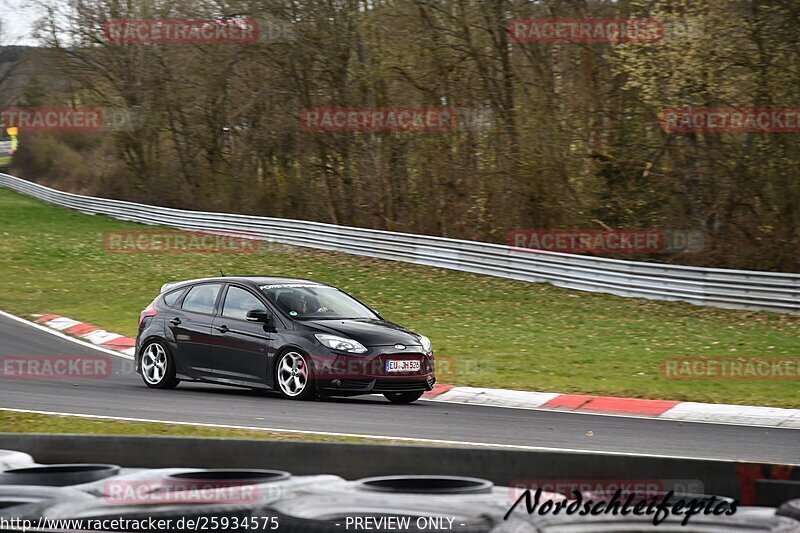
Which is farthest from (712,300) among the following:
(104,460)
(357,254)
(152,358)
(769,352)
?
(104,460)

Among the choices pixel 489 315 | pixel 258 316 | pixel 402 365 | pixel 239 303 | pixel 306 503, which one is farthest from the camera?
pixel 489 315

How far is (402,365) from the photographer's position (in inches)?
476

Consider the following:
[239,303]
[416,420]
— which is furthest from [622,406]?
[239,303]

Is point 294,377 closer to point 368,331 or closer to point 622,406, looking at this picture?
point 368,331

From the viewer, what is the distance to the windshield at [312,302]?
12633 mm

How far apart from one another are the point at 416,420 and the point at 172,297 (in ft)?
14.3

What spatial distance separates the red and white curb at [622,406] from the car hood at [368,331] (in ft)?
4.32

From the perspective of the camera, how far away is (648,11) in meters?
26.7

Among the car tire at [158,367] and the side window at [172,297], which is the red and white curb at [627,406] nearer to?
the car tire at [158,367]

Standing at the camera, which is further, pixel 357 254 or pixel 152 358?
pixel 357 254

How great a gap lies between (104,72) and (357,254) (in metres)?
19.8

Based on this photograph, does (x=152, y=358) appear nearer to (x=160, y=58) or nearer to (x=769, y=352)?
(x=769, y=352)

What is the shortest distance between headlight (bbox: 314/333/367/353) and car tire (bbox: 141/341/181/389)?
247cm

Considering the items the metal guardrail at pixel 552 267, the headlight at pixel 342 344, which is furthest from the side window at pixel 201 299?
the metal guardrail at pixel 552 267
